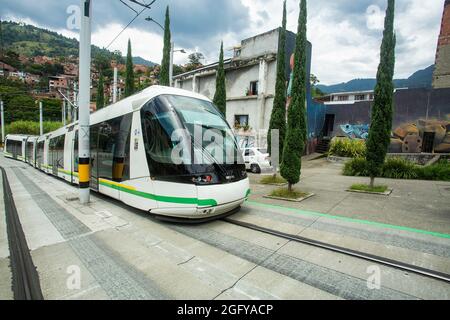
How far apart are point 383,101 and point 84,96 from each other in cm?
985

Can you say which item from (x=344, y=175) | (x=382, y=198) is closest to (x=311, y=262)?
(x=382, y=198)

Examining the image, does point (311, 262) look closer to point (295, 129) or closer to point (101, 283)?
point (101, 283)

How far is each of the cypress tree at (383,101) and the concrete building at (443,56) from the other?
71.3ft

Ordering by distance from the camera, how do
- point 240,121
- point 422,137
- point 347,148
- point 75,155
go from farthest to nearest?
point 240,121, point 347,148, point 422,137, point 75,155

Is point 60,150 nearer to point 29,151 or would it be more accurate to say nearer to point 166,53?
point 166,53

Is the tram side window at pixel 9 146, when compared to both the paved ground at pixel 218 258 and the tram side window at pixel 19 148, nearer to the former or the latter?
the tram side window at pixel 19 148

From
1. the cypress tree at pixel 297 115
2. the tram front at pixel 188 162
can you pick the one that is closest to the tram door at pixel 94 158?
the tram front at pixel 188 162

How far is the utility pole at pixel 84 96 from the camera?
6609mm

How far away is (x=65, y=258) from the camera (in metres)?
3.64

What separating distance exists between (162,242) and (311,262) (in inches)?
99.6

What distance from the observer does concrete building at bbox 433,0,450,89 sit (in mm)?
23172

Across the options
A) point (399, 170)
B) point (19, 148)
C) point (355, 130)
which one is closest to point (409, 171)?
point (399, 170)

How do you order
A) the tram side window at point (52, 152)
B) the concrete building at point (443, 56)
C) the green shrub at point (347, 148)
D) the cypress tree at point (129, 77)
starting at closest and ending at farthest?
the tram side window at point (52, 152) → the green shrub at point (347, 148) → the cypress tree at point (129, 77) → the concrete building at point (443, 56)

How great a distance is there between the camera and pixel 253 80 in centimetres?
2136
